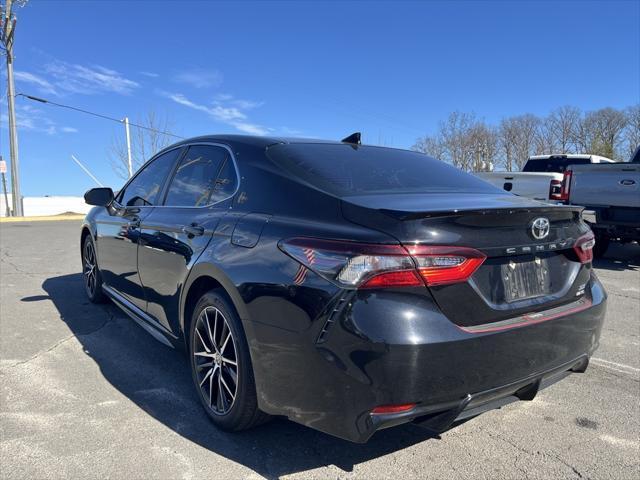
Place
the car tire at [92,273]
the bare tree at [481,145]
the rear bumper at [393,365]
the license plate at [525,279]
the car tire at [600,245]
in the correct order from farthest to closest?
the bare tree at [481,145]
the car tire at [600,245]
the car tire at [92,273]
the license plate at [525,279]
the rear bumper at [393,365]

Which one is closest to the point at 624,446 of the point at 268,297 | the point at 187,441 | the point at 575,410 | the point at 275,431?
the point at 575,410

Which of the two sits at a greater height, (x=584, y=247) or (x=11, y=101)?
(x=11, y=101)

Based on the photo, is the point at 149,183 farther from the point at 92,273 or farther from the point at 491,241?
the point at 491,241

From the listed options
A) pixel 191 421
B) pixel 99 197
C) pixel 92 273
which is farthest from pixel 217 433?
pixel 92 273

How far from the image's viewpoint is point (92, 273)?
217 inches

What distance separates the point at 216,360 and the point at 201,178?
1.26 metres

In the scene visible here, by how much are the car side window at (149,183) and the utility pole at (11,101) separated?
2183 cm

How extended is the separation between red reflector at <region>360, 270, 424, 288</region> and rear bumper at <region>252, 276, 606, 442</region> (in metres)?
0.03

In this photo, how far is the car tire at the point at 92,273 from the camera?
5.29m

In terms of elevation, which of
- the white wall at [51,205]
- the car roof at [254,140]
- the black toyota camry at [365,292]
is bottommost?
the white wall at [51,205]

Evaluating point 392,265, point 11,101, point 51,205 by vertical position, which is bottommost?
point 51,205

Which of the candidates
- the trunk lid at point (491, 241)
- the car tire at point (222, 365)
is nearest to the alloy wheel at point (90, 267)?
the car tire at point (222, 365)

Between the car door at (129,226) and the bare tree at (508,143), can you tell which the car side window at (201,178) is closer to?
the car door at (129,226)

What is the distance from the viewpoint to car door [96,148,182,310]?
13.1ft
